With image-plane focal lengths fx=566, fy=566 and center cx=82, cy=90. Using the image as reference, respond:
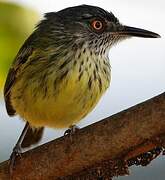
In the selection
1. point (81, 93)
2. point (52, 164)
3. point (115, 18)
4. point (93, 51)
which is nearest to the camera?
point (52, 164)

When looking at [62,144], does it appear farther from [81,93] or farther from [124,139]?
[81,93]

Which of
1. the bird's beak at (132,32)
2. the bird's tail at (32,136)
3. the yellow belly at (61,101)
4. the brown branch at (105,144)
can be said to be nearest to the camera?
the brown branch at (105,144)

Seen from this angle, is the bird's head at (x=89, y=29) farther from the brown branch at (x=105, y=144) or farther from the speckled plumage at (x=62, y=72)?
the brown branch at (x=105, y=144)

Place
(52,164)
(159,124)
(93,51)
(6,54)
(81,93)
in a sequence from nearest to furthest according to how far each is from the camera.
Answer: (159,124), (52,164), (6,54), (81,93), (93,51)

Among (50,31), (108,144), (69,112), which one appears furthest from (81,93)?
(108,144)

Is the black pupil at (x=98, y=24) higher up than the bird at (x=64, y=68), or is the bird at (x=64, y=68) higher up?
the black pupil at (x=98, y=24)

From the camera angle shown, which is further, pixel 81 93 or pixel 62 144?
pixel 81 93

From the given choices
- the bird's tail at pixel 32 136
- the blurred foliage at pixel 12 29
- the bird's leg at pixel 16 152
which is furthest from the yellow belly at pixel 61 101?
the blurred foliage at pixel 12 29

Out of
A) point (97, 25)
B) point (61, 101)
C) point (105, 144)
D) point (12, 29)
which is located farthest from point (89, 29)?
point (105, 144)
